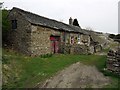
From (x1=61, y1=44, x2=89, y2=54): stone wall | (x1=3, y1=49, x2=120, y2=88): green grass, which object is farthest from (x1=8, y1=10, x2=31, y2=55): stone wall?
(x1=61, y1=44, x2=89, y2=54): stone wall

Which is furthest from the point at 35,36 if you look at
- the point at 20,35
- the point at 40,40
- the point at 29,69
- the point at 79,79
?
the point at 79,79

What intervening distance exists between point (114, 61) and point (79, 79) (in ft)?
9.03

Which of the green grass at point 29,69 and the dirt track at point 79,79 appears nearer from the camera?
the dirt track at point 79,79

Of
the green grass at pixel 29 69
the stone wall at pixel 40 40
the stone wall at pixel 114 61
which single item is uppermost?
the stone wall at pixel 40 40

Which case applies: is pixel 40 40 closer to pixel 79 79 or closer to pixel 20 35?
pixel 20 35

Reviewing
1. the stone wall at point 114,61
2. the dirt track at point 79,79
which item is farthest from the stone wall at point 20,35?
the stone wall at point 114,61

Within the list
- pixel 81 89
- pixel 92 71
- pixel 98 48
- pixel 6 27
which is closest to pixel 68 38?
pixel 98 48

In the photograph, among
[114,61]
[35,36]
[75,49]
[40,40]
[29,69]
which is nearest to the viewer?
[114,61]

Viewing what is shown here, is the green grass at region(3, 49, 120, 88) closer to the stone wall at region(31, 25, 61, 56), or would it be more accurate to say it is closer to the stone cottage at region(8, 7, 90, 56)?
the stone wall at region(31, 25, 61, 56)

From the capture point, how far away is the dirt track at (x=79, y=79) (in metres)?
15.3

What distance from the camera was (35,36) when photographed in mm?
30562

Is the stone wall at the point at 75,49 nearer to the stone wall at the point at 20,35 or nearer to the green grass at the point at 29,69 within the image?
the stone wall at the point at 20,35

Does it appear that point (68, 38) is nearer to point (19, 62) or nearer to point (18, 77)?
point (19, 62)

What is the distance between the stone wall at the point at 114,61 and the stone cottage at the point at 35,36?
14.4m
